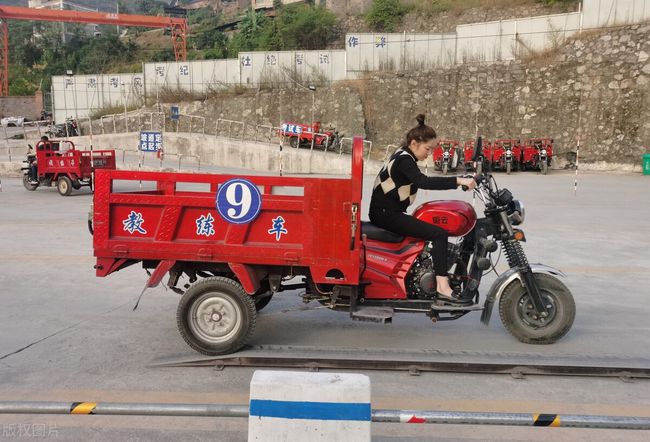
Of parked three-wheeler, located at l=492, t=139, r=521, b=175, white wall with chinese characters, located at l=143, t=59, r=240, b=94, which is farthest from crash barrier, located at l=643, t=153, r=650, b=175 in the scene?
white wall with chinese characters, located at l=143, t=59, r=240, b=94

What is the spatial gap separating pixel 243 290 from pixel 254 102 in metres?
31.1

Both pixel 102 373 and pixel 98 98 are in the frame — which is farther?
pixel 98 98

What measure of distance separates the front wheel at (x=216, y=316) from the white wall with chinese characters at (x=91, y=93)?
1416 inches

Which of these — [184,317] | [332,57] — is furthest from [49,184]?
[332,57]

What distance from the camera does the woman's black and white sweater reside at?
516 centimetres

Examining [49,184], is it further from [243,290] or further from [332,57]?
[332,57]

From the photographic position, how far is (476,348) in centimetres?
538

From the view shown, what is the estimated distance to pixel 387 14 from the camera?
38.9 metres

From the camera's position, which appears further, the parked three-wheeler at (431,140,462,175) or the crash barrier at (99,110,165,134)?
the crash barrier at (99,110,165,134)

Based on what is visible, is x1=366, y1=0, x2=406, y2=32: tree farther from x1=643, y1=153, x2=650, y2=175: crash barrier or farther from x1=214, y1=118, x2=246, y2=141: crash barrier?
x1=643, y1=153, x2=650, y2=175: crash barrier

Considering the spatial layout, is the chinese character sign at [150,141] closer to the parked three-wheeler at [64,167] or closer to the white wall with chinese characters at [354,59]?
the parked three-wheeler at [64,167]

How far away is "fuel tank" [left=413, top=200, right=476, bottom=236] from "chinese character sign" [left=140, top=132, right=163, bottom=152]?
2238 centimetres

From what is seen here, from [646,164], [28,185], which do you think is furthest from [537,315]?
[646,164]

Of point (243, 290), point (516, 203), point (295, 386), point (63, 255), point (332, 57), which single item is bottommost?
point (63, 255)
